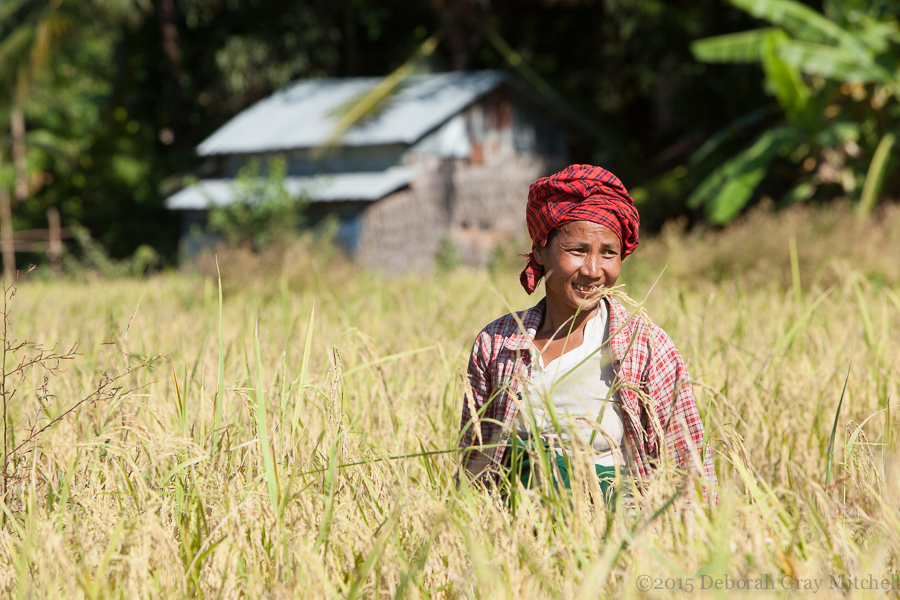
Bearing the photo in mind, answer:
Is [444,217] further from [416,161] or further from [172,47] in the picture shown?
[172,47]

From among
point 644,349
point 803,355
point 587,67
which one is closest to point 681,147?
point 587,67

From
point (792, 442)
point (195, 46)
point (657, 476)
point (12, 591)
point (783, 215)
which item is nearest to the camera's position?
point (12, 591)

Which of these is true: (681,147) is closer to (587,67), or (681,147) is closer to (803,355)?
(587,67)

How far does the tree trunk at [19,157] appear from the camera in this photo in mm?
20141

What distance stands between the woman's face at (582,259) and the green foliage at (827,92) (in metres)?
7.30

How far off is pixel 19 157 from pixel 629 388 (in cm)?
2255

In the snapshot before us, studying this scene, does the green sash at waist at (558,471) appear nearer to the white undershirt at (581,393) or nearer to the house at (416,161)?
the white undershirt at (581,393)

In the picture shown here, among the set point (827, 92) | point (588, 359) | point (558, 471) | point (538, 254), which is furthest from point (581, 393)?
point (827, 92)

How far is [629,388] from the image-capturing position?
1.72m

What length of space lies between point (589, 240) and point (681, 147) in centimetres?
1377

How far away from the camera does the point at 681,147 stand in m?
14.7

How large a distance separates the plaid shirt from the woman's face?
0.12 m

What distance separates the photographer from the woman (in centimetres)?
179

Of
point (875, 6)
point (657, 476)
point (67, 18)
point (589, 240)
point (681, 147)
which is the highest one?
point (67, 18)
